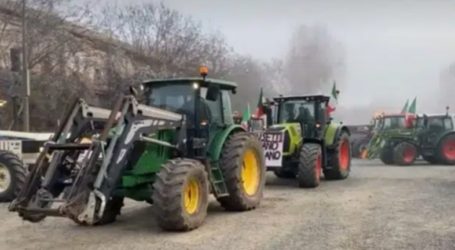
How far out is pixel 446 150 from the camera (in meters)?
20.0

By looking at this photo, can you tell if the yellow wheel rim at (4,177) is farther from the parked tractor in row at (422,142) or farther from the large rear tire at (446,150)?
the large rear tire at (446,150)

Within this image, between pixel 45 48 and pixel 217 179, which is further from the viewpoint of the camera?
pixel 45 48

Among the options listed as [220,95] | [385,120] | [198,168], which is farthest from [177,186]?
[385,120]

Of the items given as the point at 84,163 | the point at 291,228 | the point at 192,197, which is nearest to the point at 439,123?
the point at 291,228

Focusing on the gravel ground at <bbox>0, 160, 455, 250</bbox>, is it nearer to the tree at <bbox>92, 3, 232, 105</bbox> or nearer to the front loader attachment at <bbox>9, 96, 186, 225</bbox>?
the front loader attachment at <bbox>9, 96, 186, 225</bbox>

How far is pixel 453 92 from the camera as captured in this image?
2170 inches

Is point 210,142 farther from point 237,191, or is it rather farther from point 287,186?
point 287,186

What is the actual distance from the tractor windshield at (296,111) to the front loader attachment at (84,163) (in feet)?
22.2

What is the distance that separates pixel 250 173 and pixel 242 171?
619mm

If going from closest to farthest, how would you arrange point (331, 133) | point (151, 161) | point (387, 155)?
point (151, 161), point (331, 133), point (387, 155)

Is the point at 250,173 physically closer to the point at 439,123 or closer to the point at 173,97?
the point at 173,97

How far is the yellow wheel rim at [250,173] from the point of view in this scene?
9.73 m

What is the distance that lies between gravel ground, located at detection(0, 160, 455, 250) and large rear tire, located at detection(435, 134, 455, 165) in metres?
9.24

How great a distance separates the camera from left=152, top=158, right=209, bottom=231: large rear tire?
724 centimetres
